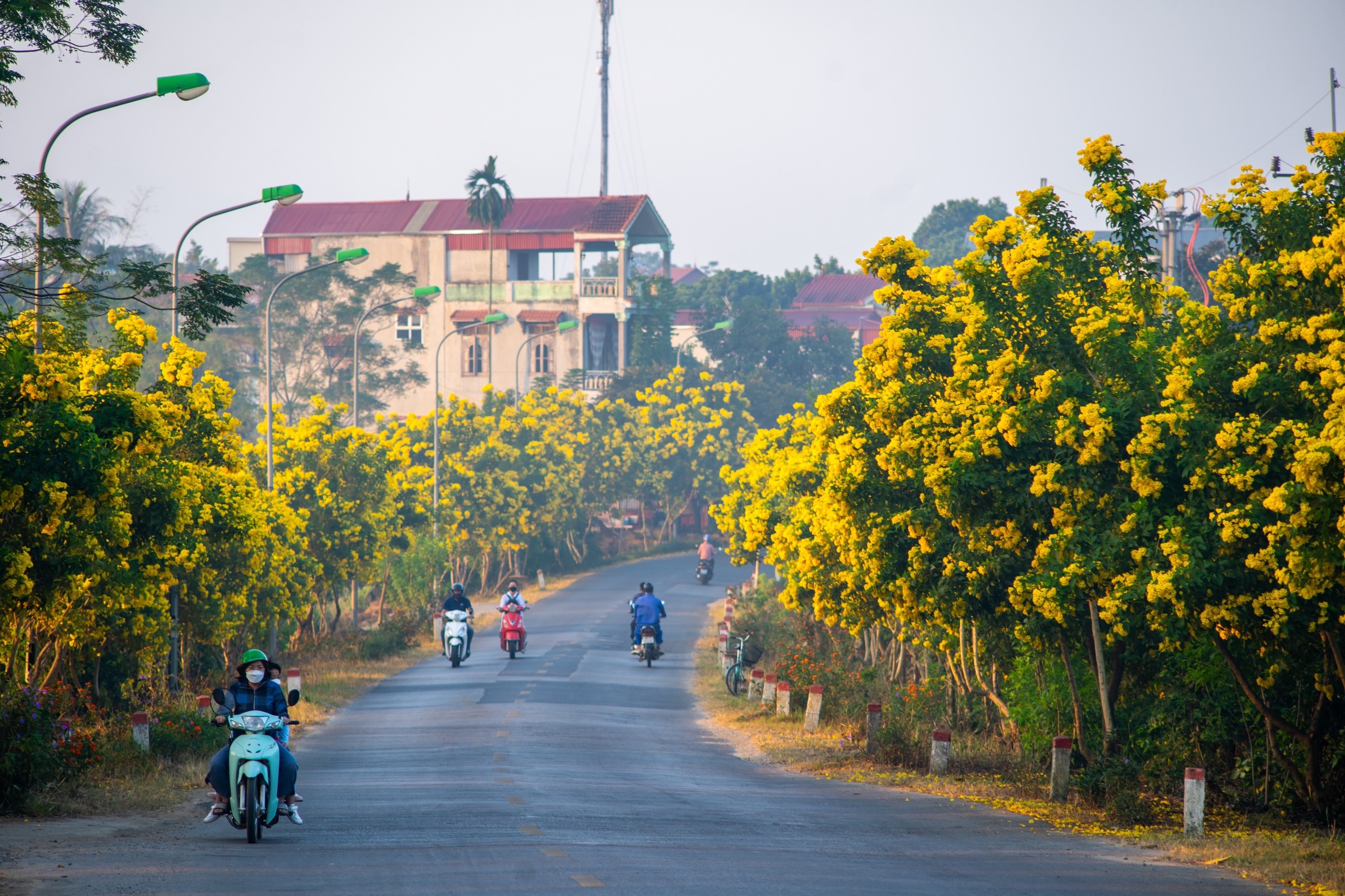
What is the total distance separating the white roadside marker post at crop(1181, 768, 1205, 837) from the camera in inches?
523

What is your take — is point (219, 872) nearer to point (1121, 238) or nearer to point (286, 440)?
point (1121, 238)

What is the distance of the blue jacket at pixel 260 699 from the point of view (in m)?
12.3

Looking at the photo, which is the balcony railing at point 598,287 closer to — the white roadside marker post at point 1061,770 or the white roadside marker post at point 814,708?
the white roadside marker post at point 814,708

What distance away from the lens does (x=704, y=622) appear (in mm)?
43250

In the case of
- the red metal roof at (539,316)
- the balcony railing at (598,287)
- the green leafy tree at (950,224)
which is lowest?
the red metal roof at (539,316)

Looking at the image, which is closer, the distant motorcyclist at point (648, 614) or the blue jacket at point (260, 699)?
the blue jacket at point (260, 699)

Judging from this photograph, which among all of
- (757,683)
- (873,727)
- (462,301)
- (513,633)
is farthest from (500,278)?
(873,727)

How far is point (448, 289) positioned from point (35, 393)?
61049 millimetres

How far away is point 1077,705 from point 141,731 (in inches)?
406

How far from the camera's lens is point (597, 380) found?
7181 centimetres

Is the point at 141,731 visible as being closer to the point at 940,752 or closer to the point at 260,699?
the point at 260,699

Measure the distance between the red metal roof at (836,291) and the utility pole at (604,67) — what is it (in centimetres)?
3736

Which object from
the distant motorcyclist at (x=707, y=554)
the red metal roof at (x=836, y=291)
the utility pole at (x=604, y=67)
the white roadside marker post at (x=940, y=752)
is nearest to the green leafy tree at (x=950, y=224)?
the red metal roof at (x=836, y=291)

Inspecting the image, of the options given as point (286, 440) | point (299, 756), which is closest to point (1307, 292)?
point (299, 756)
